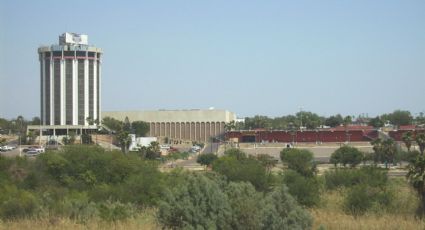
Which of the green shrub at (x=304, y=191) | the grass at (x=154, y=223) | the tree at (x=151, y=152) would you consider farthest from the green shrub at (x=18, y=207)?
the tree at (x=151, y=152)

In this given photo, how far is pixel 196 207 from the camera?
1612cm

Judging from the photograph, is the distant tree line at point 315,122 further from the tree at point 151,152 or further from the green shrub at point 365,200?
the green shrub at point 365,200

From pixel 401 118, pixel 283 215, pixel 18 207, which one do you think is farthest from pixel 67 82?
pixel 283 215

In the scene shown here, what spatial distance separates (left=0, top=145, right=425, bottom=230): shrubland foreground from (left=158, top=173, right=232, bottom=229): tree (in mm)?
27

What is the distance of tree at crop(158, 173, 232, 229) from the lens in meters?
16.0

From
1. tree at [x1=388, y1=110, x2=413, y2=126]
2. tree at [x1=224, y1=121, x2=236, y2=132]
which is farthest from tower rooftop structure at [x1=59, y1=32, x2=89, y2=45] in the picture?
tree at [x1=388, y1=110, x2=413, y2=126]

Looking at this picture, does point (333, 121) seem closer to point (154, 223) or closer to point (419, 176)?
point (419, 176)

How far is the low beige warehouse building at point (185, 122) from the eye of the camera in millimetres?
153375

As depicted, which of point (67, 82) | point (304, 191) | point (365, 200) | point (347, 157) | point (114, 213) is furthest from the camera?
point (67, 82)

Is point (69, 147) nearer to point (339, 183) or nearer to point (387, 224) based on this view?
point (339, 183)

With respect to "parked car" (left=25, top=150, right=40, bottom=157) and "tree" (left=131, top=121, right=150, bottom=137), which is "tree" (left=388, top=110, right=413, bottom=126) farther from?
"parked car" (left=25, top=150, right=40, bottom=157)

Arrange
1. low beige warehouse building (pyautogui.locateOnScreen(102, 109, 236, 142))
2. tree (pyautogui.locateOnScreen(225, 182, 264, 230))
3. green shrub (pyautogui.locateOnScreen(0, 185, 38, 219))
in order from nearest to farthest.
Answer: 1. tree (pyautogui.locateOnScreen(225, 182, 264, 230))
2. green shrub (pyautogui.locateOnScreen(0, 185, 38, 219))
3. low beige warehouse building (pyautogui.locateOnScreen(102, 109, 236, 142))

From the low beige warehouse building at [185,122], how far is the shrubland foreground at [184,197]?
88.4 meters

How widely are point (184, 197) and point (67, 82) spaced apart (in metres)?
135
